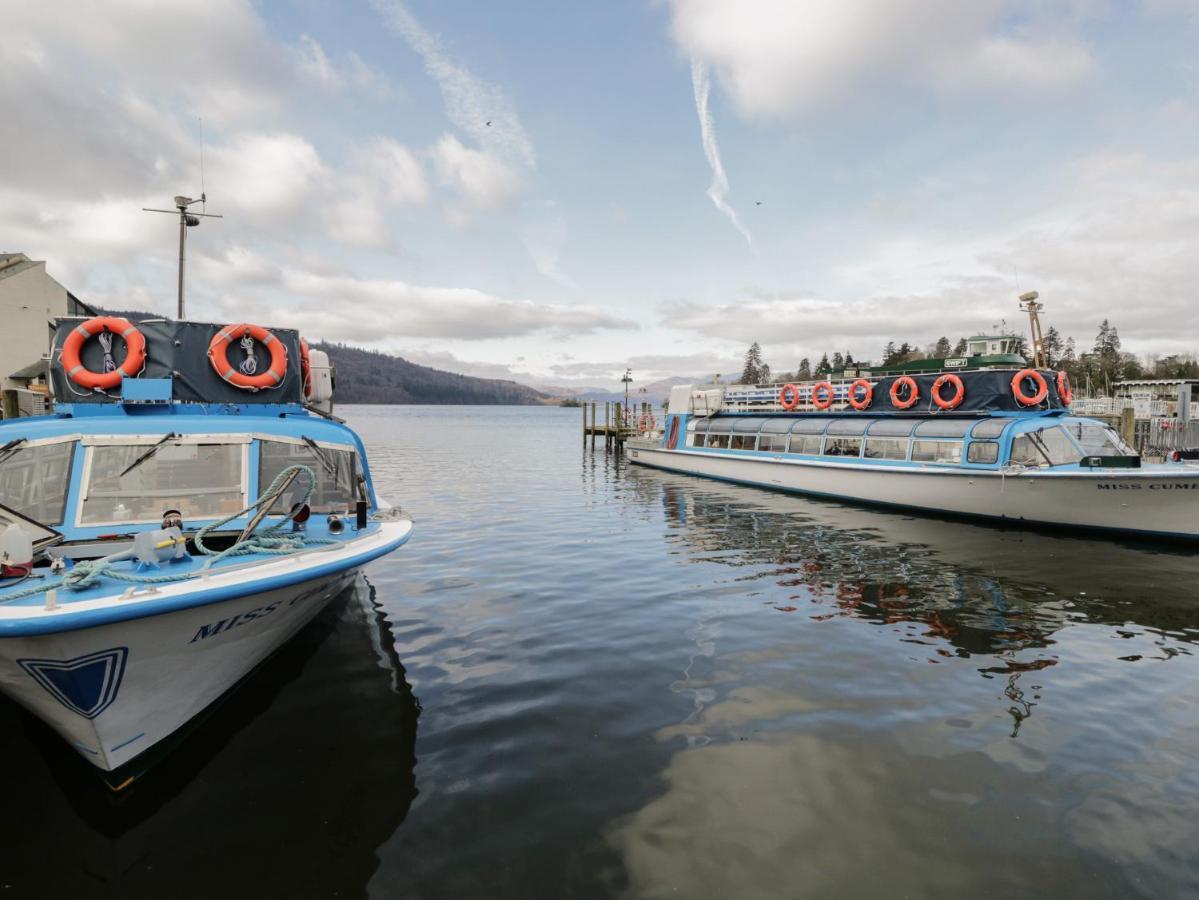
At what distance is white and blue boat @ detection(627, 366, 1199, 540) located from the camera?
53.4 ft

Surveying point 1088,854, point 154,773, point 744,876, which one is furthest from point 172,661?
point 1088,854

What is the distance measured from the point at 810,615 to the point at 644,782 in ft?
18.9

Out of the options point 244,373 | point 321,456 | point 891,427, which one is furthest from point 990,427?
point 244,373

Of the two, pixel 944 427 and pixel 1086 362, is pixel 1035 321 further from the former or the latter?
pixel 1086 362

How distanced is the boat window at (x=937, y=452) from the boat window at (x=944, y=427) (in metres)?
0.29

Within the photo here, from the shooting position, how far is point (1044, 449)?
58.6 ft

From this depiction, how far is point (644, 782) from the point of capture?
5617mm

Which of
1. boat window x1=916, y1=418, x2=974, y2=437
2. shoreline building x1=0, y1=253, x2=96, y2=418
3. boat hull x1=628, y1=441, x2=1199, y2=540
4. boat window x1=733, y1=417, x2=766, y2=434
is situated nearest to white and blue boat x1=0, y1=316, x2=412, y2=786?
boat hull x1=628, y1=441, x2=1199, y2=540

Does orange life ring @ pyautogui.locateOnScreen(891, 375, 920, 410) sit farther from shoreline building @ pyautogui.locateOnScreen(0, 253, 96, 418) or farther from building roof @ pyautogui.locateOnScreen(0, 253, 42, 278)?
building roof @ pyautogui.locateOnScreen(0, 253, 42, 278)

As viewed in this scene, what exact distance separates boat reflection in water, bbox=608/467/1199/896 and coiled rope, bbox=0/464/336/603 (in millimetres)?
4420

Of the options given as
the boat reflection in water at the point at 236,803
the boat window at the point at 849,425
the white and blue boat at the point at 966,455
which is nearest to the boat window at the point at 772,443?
the white and blue boat at the point at 966,455

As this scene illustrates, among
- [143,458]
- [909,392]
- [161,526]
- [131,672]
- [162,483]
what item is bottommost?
[131,672]

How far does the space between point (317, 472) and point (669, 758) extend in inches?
248

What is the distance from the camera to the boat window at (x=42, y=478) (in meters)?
7.00
